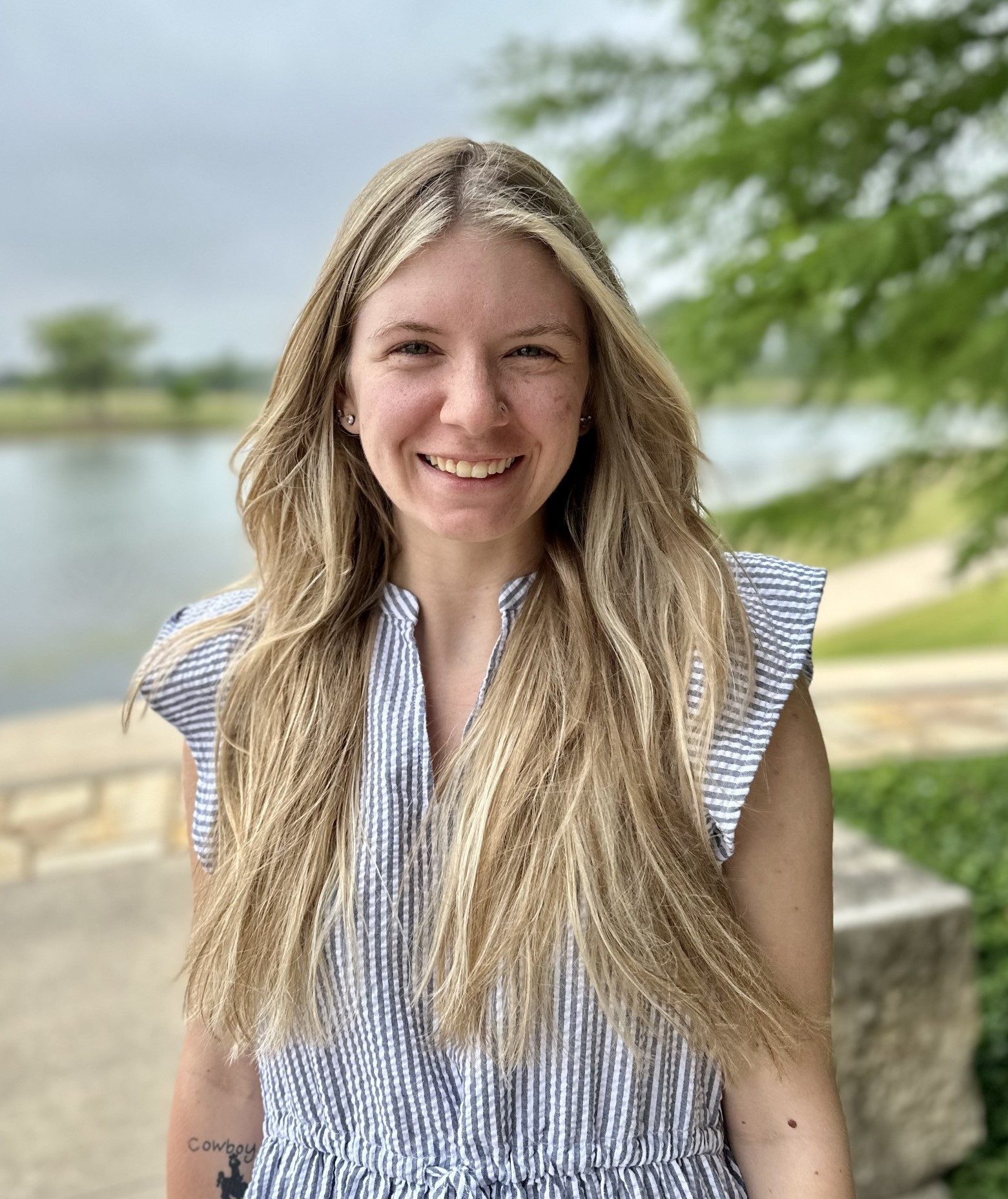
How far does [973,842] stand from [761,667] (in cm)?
330

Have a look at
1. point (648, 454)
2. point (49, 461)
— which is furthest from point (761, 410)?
point (49, 461)

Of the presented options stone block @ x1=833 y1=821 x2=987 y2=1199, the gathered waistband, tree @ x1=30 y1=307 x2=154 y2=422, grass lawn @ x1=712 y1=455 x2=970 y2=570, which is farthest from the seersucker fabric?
tree @ x1=30 y1=307 x2=154 y2=422

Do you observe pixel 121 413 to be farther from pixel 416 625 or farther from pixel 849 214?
pixel 416 625

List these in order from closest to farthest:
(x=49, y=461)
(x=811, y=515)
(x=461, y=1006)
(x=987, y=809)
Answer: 1. (x=461, y=1006)
2. (x=811, y=515)
3. (x=987, y=809)
4. (x=49, y=461)

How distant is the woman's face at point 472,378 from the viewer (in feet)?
3.88

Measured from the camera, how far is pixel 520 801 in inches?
49.6

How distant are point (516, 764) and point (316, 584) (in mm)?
343

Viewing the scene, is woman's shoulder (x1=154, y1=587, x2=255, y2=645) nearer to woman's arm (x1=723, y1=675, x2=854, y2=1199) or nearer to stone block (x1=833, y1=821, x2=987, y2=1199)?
woman's arm (x1=723, y1=675, x2=854, y2=1199)

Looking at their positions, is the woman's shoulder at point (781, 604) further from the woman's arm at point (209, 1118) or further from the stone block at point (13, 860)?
the stone block at point (13, 860)

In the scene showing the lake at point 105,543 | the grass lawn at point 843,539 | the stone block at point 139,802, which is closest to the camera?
the grass lawn at point 843,539

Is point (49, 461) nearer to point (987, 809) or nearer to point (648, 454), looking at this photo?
point (987, 809)

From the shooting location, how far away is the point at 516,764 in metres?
1.28

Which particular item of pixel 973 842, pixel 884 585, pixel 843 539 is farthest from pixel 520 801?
pixel 884 585

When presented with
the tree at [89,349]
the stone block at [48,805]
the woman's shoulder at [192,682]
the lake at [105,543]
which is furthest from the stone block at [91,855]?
the tree at [89,349]
